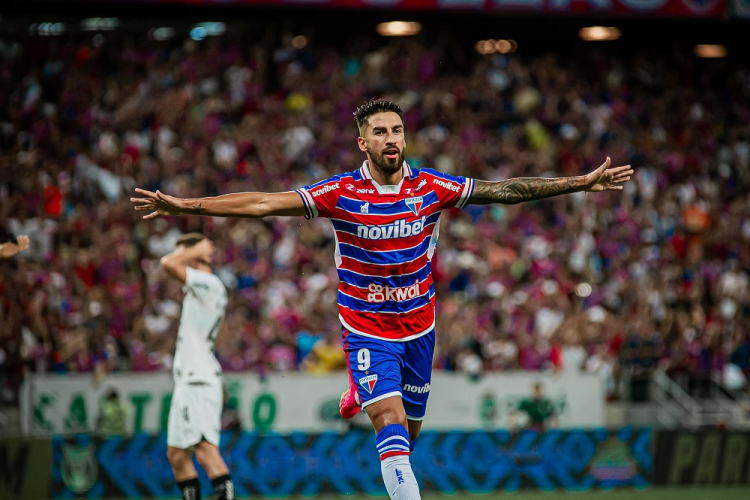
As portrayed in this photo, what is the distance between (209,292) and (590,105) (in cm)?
1547

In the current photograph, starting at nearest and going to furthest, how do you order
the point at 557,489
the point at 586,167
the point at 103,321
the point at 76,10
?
the point at 557,489
the point at 103,321
the point at 76,10
the point at 586,167

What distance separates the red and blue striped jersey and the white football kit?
2.64 m

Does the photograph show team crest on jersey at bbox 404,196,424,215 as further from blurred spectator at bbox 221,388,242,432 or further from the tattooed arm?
blurred spectator at bbox 221,388,242,432

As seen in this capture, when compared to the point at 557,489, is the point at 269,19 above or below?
above

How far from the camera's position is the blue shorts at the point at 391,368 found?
23.2 feet

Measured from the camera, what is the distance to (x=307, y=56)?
73.7 feet

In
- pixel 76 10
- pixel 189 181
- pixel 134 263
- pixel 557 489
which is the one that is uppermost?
pixel 76 10

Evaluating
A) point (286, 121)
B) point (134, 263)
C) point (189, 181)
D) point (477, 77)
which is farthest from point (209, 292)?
point (477, 77)

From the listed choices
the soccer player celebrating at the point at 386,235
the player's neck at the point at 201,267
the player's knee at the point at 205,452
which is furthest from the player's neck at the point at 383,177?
the player's knee at the point at 205,452

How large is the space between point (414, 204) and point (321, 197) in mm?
652

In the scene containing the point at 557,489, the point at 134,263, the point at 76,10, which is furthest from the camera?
the point at 76,10

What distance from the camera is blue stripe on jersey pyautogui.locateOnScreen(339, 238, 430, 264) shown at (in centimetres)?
727

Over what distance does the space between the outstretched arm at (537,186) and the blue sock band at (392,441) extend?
169 centimetres

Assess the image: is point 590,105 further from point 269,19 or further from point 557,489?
point 557,489
